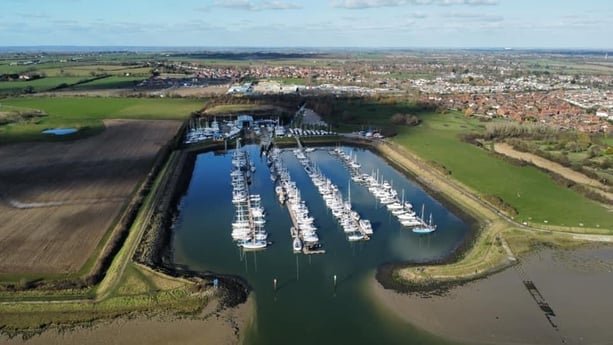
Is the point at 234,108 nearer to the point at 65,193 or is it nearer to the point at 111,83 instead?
the point at 65,193

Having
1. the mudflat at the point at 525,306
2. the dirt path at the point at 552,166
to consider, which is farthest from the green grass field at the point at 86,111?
the mudflat at the point at 525,306

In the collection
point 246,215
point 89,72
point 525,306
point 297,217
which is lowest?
point 525,306

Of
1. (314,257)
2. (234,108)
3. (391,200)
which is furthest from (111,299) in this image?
(234,108)

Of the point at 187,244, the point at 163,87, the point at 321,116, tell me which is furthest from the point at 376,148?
the point at 163,87

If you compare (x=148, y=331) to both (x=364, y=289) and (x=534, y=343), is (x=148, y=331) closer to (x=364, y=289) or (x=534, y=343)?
(x=364, y=289)

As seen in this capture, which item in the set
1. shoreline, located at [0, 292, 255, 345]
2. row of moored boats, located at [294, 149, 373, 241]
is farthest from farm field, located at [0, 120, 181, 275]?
row of moored boats, located at [294, 149, 373, 241]

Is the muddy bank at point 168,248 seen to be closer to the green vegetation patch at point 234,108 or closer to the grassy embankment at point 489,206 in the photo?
the grassy embankment at point 489,206
